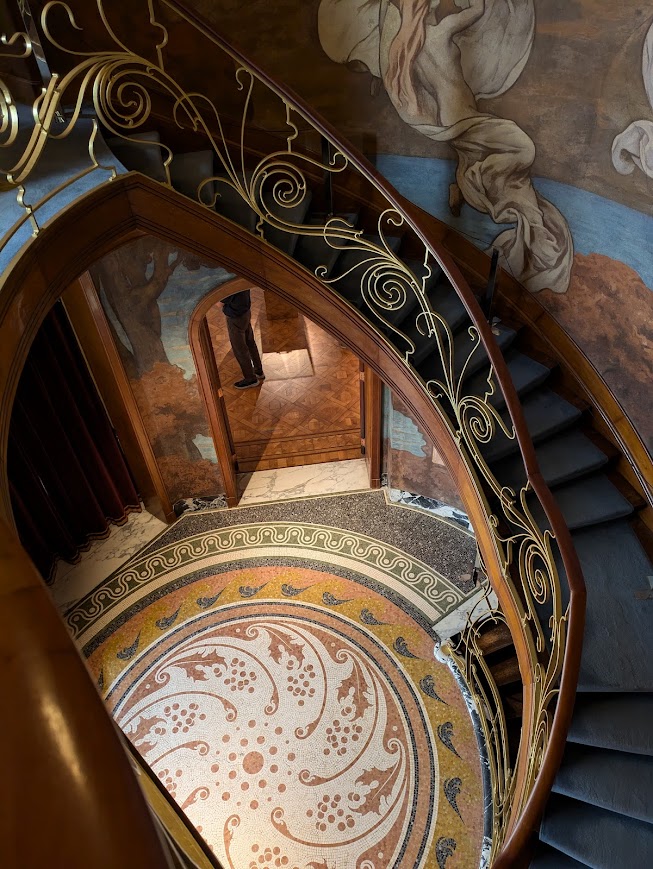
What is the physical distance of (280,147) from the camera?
4.30m

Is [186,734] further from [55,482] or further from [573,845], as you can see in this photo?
[573,845]

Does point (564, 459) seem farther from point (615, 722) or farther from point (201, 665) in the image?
point (201, 665)

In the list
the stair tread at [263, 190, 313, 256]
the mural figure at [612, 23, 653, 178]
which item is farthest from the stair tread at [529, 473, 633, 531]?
the stair tread at [263, 190, 313, 256]

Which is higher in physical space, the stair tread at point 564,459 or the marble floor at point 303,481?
the marble floor at point 303,481

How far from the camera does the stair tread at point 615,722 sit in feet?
8.44

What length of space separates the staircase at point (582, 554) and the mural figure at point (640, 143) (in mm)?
1162

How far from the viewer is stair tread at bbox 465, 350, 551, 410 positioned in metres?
3.47

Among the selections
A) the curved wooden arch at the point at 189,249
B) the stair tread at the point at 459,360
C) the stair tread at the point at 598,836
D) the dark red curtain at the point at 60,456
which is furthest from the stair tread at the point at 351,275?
the stair tread at the point at 598,836

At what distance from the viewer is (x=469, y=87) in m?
3.68

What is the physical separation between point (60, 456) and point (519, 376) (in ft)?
12.0

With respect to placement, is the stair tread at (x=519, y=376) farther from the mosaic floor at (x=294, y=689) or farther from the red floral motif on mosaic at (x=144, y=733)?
the red floral motif on mosaic at (x=144, y=733)

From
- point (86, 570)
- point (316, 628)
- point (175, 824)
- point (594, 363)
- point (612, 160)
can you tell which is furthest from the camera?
point (86, 570)

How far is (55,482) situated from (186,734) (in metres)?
2.26

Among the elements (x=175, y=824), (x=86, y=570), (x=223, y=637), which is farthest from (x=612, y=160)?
(x=86, y=570)
